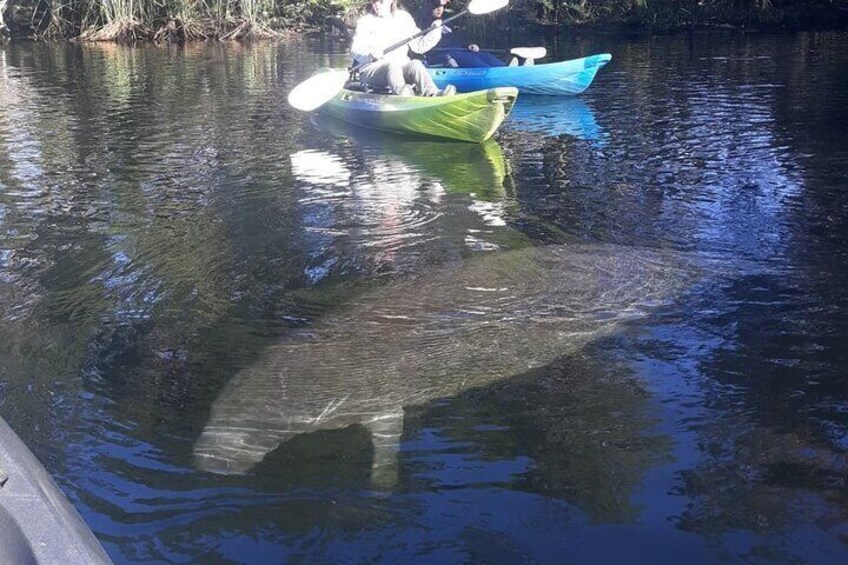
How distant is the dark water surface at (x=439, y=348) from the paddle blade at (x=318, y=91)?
1207 millimetres

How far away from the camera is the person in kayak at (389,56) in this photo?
1222 cm

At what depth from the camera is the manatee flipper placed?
436 centimetres

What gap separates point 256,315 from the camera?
6.41 m

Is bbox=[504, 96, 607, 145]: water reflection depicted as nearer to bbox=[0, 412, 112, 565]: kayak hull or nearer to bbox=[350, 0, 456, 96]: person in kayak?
bbox=[350, 0, 456, 96]: person in kayak

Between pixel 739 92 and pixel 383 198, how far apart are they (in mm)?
8137

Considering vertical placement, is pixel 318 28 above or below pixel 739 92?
above

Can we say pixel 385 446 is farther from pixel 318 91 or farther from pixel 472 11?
pixel 318 91

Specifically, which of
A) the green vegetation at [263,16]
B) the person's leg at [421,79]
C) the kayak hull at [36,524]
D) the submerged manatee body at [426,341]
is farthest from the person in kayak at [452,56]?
the green vegetation at [263,16]

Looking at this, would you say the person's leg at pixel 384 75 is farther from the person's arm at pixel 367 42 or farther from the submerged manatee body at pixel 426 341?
the submerged manatee body at pixel 426 341

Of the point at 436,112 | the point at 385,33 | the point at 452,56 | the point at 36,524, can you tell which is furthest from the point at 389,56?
the point at 36,524

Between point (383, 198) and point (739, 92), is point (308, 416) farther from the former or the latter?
point (739, 92)

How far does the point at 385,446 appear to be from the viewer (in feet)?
15.1

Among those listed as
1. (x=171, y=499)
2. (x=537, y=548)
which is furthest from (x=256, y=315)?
(x=537, y=548)

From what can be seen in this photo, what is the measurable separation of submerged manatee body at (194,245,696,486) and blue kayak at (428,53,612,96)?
7325 millimetres
